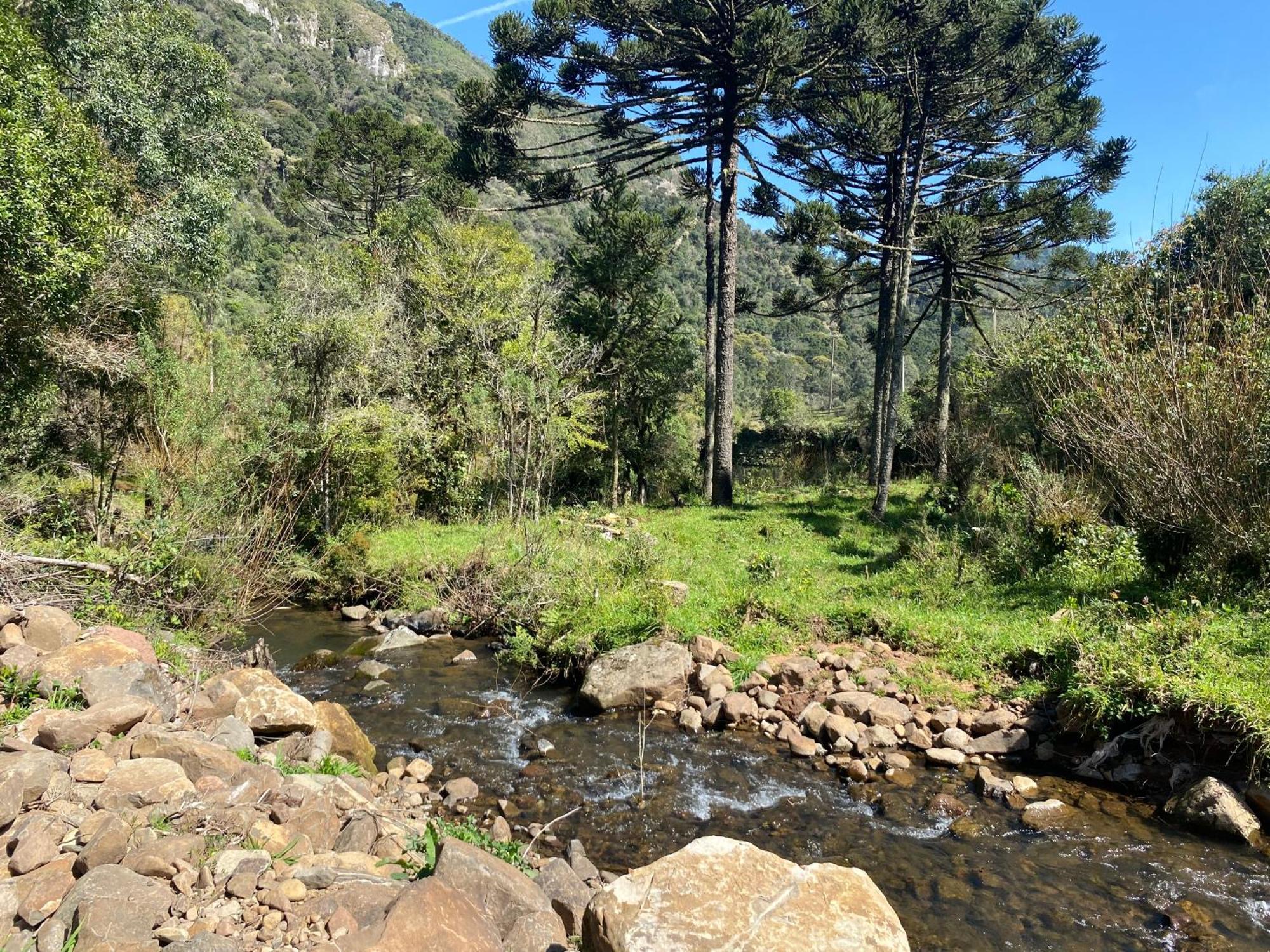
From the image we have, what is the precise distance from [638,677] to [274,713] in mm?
3608

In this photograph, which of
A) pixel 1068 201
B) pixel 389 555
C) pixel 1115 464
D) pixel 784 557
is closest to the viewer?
pixel 1115 464

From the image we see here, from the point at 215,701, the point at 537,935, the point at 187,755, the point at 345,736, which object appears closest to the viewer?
the point at 537,935

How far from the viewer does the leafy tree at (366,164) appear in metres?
30.1

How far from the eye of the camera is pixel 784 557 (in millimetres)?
11117

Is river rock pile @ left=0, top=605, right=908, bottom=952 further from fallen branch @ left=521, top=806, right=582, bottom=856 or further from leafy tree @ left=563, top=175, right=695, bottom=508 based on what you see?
leafy tree @ left=563, top=175, right=695, bottom=508

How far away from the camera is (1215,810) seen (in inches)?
→ 194

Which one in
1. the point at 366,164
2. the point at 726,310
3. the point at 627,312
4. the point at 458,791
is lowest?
the point at 458,791

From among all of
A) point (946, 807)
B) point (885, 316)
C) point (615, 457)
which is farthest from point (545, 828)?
point (885, 316)

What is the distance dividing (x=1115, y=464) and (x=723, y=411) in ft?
31.1

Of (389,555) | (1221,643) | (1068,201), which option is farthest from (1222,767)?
(1068,201)

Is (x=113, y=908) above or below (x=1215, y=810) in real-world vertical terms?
above

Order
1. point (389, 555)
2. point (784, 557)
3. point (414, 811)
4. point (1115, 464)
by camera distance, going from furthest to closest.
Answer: point (389, 555) → point (784, 557) → point (1115, 464) → point (414, 811)

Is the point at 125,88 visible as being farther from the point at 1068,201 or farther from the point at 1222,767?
the point at 1068,201

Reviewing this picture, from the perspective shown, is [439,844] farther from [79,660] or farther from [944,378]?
[944,378]
